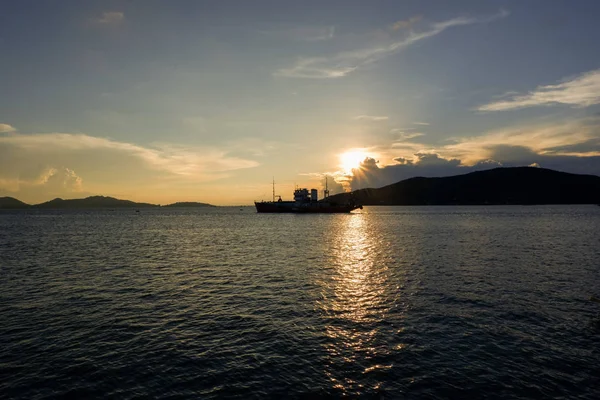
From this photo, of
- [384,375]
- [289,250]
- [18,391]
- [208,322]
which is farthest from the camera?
[289,250]

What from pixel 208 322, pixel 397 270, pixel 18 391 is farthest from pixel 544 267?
pixel 18 391

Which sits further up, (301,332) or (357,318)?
(301,332)

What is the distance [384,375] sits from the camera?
15.4 m

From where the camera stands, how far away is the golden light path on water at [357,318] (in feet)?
52.3

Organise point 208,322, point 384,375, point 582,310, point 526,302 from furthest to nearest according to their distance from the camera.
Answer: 1. point 526,302
2. point 582,310
3. point 208,322
4. point 384,375

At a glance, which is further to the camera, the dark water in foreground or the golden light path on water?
the golden light path on water

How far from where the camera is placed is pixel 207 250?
6047 centimetres

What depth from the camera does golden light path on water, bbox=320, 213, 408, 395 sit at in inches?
628

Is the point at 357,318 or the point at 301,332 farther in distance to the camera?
the point at 357,318

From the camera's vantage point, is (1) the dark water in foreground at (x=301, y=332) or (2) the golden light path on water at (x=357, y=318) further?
(2) the golden light path on water at (x=357, y=318)

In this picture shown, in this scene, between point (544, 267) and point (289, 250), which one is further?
point (289, 250)

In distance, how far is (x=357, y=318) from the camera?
2334 centimetres

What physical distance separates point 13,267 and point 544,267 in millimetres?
65415

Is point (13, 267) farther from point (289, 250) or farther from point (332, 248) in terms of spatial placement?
point (332, 248)
